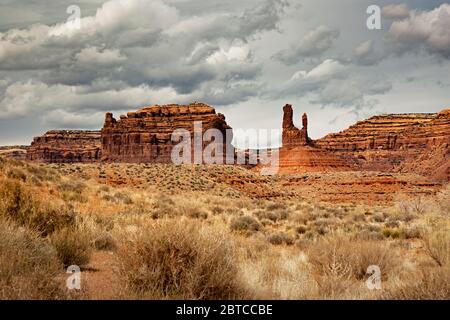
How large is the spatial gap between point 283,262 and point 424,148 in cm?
13513

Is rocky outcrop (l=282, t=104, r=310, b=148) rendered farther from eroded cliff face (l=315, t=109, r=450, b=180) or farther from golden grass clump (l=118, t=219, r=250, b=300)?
golden grass clump (l=118, t=219, r=250, b=300)

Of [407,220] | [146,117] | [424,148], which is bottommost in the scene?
[407,220]

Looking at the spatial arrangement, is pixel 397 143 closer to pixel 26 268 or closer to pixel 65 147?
pixel 65 147

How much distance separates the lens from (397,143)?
14450 centimetres

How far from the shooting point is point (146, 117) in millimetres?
138375

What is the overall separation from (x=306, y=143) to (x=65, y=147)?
88.7 m

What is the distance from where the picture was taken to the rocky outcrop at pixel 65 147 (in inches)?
6314

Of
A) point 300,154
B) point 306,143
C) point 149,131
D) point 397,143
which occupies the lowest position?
point 300,154

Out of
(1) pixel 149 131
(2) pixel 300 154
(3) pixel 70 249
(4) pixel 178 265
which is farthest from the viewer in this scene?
(1) pixel 149 131

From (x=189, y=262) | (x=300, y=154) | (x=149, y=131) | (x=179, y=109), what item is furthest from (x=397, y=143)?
(x=189, y=262)

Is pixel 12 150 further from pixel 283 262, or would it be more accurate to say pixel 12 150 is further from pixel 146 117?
pixel 283 262

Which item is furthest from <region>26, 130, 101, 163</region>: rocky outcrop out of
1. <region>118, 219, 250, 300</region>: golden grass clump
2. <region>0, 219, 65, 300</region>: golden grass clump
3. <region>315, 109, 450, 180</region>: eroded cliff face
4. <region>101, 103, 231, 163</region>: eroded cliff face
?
<region>118, 219, 250, 300</region>: golden grass clump

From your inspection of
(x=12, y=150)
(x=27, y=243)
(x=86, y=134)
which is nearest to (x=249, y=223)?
(x=27, y=243)

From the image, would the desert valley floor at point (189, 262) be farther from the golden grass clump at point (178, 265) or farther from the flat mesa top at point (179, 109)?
the flat mesa top at point (179, 109)
